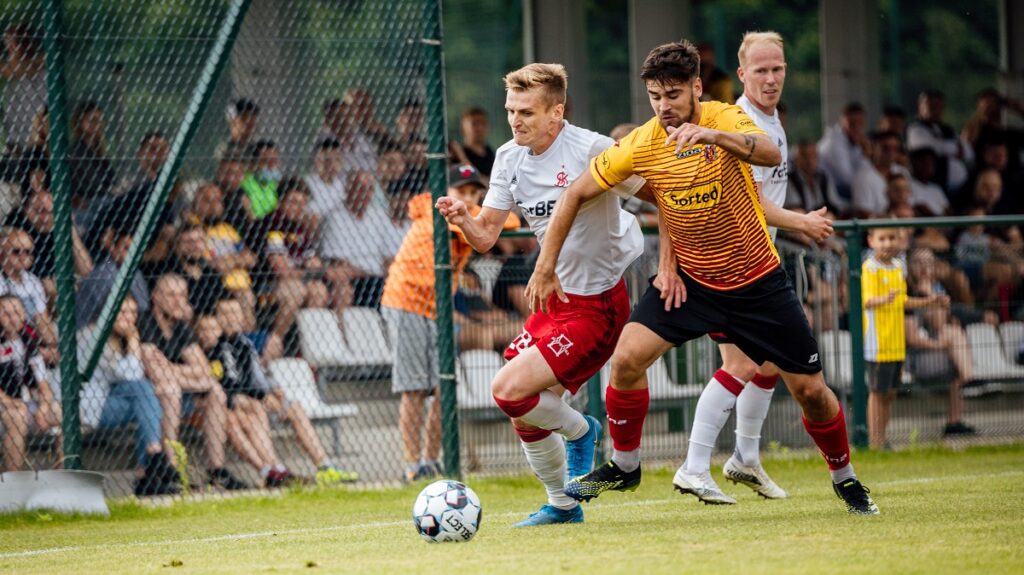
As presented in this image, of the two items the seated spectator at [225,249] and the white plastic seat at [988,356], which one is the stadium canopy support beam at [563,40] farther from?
the seated spectator at [225,249]

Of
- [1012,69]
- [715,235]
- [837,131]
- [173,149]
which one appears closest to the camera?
[715,235]

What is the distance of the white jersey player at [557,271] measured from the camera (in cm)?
700

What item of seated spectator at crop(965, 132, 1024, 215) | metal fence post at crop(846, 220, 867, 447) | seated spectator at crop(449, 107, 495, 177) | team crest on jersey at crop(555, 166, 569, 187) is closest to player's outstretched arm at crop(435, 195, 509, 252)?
team crest on jersey at crop(555, 166, 569, 187)

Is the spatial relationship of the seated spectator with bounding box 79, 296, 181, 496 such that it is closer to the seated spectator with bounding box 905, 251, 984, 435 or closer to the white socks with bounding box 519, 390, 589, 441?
the white socks with bounding box 519, 390, 589, 441

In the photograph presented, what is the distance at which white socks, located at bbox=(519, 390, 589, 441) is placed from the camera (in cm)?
701

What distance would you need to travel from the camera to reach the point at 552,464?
7.12m

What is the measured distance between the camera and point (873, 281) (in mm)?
11234

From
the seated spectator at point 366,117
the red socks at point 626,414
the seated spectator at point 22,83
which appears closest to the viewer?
the red socks at point 626,414

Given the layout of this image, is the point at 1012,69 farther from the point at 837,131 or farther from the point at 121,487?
the point at 121,487

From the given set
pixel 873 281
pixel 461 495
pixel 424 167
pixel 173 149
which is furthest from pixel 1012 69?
pixel 461 495

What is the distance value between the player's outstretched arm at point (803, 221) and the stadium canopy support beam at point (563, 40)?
996 cm

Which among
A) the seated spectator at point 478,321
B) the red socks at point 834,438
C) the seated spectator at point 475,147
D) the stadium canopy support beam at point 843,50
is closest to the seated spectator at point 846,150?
the stadium canopy support beam at point 843,50

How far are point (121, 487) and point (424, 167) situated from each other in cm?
296

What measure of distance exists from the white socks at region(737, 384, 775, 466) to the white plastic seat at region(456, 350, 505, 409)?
2.45 meters
